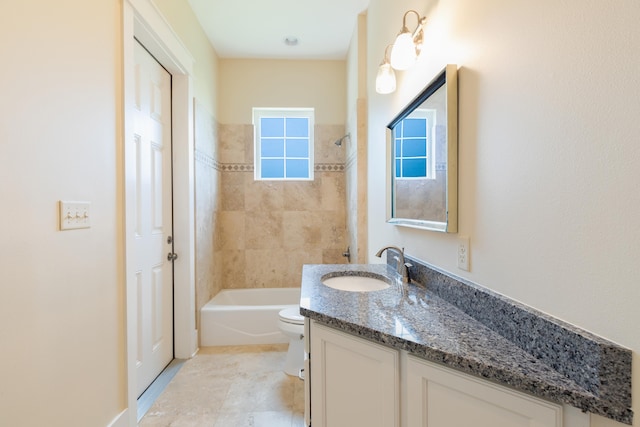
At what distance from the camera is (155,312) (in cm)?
199

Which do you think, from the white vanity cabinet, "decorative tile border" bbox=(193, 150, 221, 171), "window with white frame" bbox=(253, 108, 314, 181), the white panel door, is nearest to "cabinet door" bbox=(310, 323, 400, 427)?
the white vanity cabinet

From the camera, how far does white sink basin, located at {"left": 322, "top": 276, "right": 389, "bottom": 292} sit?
1.53 metres

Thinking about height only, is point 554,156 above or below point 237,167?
below

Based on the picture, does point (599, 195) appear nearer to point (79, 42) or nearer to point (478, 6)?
point (478, 6)

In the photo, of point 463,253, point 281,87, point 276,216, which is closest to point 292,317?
point 276,216

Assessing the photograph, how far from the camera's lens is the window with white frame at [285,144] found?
10.4 feet

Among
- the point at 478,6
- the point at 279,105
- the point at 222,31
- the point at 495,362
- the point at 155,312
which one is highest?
the point at 222,31

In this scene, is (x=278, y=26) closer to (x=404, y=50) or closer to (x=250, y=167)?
(x=250, y=167)

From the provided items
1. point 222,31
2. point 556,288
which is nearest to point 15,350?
point 556,288

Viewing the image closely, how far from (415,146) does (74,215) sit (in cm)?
149

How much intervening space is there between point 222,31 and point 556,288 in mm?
3014

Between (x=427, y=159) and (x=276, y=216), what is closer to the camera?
(x=427, y=159)

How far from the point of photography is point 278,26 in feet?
8.22

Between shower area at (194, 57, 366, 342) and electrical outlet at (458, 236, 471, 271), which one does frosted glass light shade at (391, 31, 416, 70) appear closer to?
electrical outlet at (458, 236, 471, 271)
